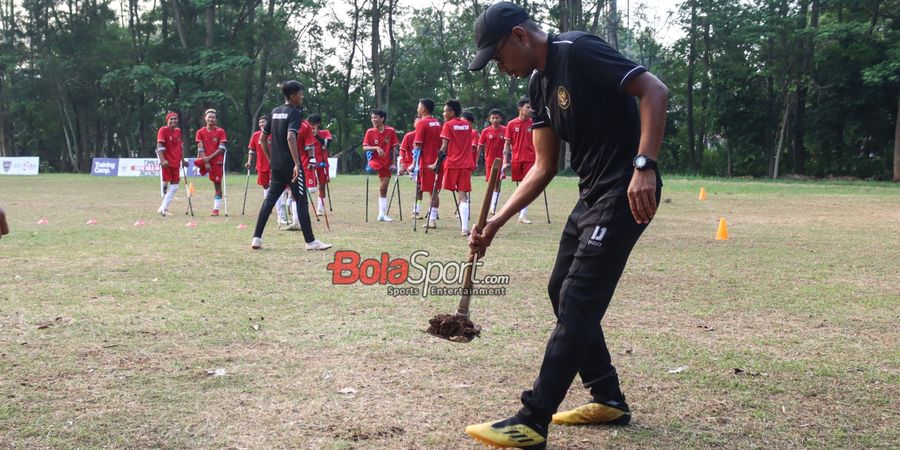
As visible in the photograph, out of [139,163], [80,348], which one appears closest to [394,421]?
[80,348]

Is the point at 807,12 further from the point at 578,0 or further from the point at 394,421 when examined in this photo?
the point at 394,421

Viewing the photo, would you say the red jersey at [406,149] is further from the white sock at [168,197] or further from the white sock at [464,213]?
the white sock at [168,197]

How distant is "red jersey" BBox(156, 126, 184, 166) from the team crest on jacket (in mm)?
14070

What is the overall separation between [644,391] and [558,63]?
2.13 metres

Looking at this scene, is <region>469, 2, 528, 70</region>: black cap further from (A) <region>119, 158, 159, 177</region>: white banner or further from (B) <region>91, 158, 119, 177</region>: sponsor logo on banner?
(B) <region>91, 158, 119, 177</region>: sponsor logo on banner

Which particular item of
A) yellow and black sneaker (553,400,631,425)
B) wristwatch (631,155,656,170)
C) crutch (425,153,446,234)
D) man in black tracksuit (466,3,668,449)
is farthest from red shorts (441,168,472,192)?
wristwatch (631,155,656,170)

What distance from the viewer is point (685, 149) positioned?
50500mm

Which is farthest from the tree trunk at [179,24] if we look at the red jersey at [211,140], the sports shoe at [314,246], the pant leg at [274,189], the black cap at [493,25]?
the black cap at [493,25]

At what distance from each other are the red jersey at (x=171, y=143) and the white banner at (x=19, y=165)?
3135 cm

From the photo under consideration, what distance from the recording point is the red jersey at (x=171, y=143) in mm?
16047

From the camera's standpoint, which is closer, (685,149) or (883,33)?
(883,33)

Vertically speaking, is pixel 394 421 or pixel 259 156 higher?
pixel 259 156

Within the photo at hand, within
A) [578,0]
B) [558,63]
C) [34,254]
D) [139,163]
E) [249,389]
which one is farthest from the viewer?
[578,0]

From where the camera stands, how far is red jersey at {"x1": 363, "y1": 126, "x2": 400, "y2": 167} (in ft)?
52.7
